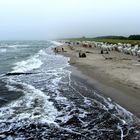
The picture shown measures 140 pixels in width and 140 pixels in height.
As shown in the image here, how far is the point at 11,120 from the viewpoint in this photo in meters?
12.8

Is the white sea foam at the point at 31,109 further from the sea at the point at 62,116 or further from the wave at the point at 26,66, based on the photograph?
the wave at the point at 26,66

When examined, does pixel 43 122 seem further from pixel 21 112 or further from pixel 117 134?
pixel 117 134

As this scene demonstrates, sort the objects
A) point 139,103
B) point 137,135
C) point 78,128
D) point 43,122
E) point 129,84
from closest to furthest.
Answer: point 137,135 < point 78,128 < point 43,122 < point 139,103 < point 129,84

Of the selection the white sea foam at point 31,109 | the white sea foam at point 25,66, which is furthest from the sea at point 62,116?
the white sea foam at point 25,66

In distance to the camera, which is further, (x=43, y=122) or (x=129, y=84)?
(x=129, y=84)

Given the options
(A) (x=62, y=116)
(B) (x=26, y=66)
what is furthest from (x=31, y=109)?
(B) (x=26, y=66)

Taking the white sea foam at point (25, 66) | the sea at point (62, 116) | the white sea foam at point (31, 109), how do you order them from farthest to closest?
1. the white sea foam at point (25, 66)
2. the white sea foam at point (31, 109)
3. the sea at point (62, 116)

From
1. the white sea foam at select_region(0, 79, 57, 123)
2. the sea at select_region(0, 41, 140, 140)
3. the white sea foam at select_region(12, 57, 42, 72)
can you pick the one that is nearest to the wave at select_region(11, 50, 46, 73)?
the white sea foam at select_region(12, 57, 42, 72)

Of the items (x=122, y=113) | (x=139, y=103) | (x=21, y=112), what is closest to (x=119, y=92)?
(x=139, y=103)

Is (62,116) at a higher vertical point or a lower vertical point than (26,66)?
higher

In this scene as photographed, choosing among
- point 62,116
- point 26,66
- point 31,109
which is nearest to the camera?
point 62,116

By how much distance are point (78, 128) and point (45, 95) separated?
6.73 metres

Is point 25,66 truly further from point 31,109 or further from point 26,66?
point 31,109

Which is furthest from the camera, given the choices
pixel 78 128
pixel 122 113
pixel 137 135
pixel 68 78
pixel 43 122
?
pixel 68 78
